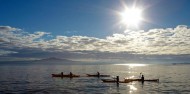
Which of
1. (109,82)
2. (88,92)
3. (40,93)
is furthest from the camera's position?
(109,82)

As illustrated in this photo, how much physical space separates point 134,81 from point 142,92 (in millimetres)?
32169

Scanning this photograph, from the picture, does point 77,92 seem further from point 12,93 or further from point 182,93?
point 182,93

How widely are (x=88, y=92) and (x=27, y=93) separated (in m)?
15.0

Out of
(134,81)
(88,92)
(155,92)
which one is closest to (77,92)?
(88,92)

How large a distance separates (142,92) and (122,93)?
6.04m

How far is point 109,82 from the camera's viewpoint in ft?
327

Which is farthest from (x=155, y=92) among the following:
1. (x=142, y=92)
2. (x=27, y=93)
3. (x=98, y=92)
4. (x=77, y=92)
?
(x=27, y=93)

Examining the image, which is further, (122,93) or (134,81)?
(134,81)

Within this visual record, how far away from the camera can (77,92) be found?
70.6 meters

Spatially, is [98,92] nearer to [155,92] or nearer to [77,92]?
[77,92]

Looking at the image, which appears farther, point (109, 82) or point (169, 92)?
point (109, 82)

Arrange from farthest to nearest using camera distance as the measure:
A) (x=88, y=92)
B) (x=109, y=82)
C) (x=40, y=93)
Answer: (x=109, y=82) < (x=88, y=92) < (x=40, y=93)

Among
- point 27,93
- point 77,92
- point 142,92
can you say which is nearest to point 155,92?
point 142,92

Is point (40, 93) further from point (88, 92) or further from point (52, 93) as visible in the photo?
point (88, 92)
